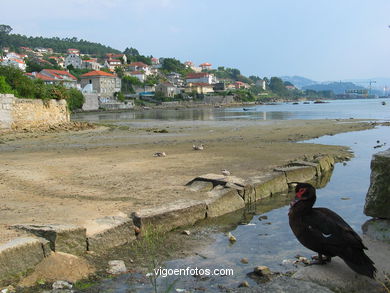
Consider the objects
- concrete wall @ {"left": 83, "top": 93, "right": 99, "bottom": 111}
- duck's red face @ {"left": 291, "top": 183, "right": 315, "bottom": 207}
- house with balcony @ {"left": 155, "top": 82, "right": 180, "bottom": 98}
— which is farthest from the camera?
house with balcony @ {"left": 155, "top": 82, "right": 180, "bottom": 98}

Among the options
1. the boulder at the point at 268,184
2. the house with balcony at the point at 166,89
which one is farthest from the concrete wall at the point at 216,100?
the boulder at the point at 268,184

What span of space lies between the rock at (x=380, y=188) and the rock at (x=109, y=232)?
3607 mm

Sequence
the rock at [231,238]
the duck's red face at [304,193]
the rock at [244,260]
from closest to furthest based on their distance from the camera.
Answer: the duck's red face at [304,193] < the rock at [244,260] < the rock at [231,238]

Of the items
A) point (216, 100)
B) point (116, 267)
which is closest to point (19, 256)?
point (116, 267)

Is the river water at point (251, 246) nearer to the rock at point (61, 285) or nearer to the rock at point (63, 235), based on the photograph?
the rock at point (61, 285)

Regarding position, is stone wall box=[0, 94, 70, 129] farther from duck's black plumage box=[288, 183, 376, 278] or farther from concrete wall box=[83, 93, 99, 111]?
concrete wall box=[83, 93, 99, 111]

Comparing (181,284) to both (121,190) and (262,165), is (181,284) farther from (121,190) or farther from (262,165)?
(262,165)

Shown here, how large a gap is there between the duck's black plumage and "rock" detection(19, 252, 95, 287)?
109 inches

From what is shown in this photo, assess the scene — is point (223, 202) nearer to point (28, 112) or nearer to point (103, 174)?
point (103, 174)

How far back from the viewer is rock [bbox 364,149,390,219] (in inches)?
171

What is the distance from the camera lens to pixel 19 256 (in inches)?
185

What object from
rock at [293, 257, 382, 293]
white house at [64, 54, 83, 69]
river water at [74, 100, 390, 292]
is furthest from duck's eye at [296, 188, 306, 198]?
white house at [64, 54, 83, 69]

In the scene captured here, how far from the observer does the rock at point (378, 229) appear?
4508 mm

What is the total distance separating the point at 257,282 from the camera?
4.85 metres
